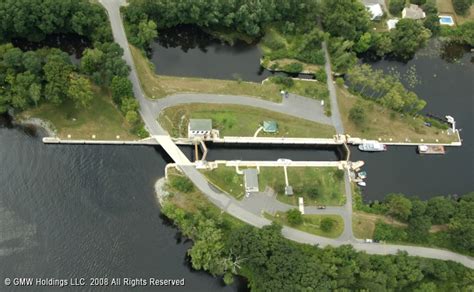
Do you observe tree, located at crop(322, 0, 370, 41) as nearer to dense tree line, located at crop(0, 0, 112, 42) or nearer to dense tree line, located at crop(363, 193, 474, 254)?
dense tree line, located at crop(363, 193, 474, 254)

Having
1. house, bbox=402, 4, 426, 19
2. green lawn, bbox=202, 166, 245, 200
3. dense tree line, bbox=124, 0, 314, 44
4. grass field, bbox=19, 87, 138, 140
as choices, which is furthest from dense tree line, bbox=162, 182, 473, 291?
house, bbox=402, 4, 426, 19

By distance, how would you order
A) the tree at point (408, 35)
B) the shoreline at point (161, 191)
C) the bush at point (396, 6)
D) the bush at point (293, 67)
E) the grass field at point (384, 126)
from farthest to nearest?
1. the bush at point (396, 6)
2. the tree at point (408, 35)
3. the bush at point (293, 67)
4. the grass field at point (384, 126)
5. the shoreline at point (161, 191)

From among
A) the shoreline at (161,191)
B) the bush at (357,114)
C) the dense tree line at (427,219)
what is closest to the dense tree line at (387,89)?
the bush at (357,114)

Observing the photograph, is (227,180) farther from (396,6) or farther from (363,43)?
(396,6)

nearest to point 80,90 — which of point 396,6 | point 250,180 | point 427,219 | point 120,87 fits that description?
point 120,87

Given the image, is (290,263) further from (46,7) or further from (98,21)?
(46,7)

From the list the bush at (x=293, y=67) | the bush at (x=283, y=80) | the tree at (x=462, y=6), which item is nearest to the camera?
the bush at (x=283, y=80)

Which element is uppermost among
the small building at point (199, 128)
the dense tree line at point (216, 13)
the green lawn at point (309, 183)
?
the dense tree line at point (216, 13)

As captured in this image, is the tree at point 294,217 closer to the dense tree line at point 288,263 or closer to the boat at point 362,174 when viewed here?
the dense tree line at point 288,263
